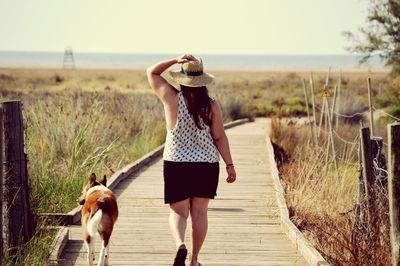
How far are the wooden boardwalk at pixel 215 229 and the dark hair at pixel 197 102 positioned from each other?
1739 mm

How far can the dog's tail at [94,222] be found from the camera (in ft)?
24.8

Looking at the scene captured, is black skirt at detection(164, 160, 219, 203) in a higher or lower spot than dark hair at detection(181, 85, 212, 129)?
lower

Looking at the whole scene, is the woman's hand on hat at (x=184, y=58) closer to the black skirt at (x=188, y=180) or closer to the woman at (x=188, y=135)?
the woman at (x=188, y=135)

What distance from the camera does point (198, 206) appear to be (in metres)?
7.68

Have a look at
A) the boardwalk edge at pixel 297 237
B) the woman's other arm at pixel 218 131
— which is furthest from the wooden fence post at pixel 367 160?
the woman's other arm at pixel 218 131

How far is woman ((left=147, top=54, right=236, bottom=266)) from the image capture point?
7.45 m

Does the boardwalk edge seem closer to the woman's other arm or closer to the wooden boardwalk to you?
the wooden boardwalk

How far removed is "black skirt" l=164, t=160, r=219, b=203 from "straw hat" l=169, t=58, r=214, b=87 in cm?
67

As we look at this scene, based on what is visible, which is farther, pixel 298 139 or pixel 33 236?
pixel 298 139

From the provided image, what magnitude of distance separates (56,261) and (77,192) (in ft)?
12.4

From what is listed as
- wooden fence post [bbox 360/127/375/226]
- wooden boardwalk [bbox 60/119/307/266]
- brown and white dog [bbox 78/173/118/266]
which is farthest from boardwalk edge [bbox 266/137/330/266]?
brown and white dog [bbox 78/173/118/266]

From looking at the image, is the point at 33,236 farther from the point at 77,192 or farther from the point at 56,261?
the point at 77,192

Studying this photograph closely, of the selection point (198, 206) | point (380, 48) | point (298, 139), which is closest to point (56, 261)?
point (198, 206)

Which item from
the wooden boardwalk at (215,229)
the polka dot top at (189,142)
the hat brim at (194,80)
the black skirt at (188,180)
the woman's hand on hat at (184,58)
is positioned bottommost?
the wooden boardwalk at (215,229)
